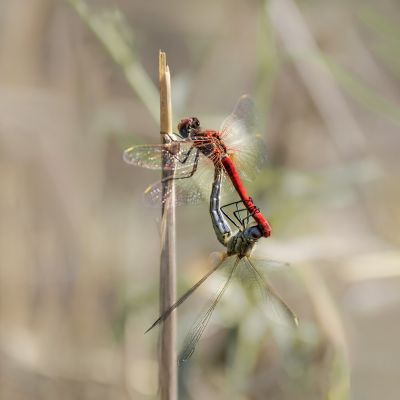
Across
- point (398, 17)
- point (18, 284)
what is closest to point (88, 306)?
point (18, 284)

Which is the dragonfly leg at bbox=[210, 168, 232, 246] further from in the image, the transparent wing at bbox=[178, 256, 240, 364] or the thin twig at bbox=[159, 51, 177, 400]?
the thin twig at bbox=[159, 51, 177, 400]

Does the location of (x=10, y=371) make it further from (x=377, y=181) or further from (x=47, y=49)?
(x=377, y=181)

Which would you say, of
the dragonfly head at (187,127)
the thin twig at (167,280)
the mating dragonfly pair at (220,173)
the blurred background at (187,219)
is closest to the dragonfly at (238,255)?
the mating dragonfly pair at (220,173)

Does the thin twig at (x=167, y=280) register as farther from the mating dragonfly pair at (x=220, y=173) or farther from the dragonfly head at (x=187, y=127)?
the dragonfly head at (x=187, y=127)

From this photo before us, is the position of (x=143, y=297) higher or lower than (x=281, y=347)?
higher

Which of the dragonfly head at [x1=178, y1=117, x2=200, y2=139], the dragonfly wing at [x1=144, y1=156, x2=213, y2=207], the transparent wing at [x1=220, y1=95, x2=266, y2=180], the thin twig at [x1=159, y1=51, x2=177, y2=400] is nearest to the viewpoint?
the thin twig at [x1=159, y1=51, x2=177, y2=400]

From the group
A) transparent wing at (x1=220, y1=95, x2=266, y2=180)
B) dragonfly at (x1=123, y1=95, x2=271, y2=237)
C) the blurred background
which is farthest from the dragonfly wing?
the blurred background
